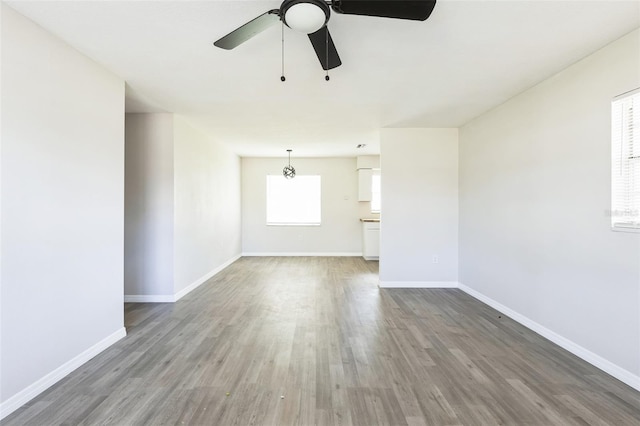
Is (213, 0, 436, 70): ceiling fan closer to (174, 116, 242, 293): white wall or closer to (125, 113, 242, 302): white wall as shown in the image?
(125, 113, 242, 302): white wall

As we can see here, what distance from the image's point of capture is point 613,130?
220cm

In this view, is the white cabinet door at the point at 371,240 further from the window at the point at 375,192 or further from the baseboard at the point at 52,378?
the baseboard at the point at 52,378

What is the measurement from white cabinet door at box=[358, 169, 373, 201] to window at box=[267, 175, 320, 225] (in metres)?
1.07

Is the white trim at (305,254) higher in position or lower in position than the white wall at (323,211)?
lower

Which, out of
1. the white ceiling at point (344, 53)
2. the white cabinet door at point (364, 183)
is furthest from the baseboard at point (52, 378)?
the white cabinet door at point (364, 183)

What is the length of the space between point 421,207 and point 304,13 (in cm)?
362

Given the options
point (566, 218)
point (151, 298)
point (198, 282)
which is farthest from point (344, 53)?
point (198, 282)

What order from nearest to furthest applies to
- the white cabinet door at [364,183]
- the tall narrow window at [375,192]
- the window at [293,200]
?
the white cabinet door at [364,183] → the tall narrow window at [375,192] → the window at [293,200]

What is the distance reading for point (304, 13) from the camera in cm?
147

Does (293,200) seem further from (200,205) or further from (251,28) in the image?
(251,28)

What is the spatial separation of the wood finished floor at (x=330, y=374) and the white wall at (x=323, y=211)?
3781mm

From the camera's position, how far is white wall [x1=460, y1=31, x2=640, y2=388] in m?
2.13

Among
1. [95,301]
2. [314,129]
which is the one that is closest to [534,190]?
[314,129]

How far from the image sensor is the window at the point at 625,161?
206 centimetres
